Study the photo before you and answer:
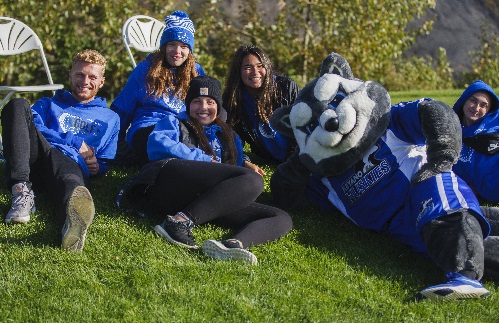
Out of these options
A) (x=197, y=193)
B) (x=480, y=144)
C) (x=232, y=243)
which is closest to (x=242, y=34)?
(x=480, y=144)

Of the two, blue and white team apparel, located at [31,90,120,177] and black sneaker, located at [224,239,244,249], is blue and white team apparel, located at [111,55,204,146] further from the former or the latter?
black sneaker, located at [224,239,244,249]

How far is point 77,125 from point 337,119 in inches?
70.1

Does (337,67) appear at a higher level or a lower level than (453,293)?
higher

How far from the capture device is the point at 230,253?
3.54 m

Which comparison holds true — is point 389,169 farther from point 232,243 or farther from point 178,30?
point 178,30

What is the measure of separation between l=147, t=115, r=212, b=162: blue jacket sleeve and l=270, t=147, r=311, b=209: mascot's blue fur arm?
0.42 metres

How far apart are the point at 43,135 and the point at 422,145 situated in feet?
7.27

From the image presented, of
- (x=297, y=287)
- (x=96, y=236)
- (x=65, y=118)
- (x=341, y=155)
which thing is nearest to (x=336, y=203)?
(x=341, y=155)

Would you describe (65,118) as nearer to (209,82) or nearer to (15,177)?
(15,177)

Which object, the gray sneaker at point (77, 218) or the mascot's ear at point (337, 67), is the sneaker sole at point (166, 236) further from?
the mascot's ear at point (337, 67)

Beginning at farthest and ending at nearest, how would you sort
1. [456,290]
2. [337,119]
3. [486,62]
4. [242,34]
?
[486,62] → [242,34] → [337,119] → [456,290]

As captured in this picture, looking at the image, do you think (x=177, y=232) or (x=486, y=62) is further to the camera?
(x=486, y=62)

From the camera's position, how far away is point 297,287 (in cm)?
332

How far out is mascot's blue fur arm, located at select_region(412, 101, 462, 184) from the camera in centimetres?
357
